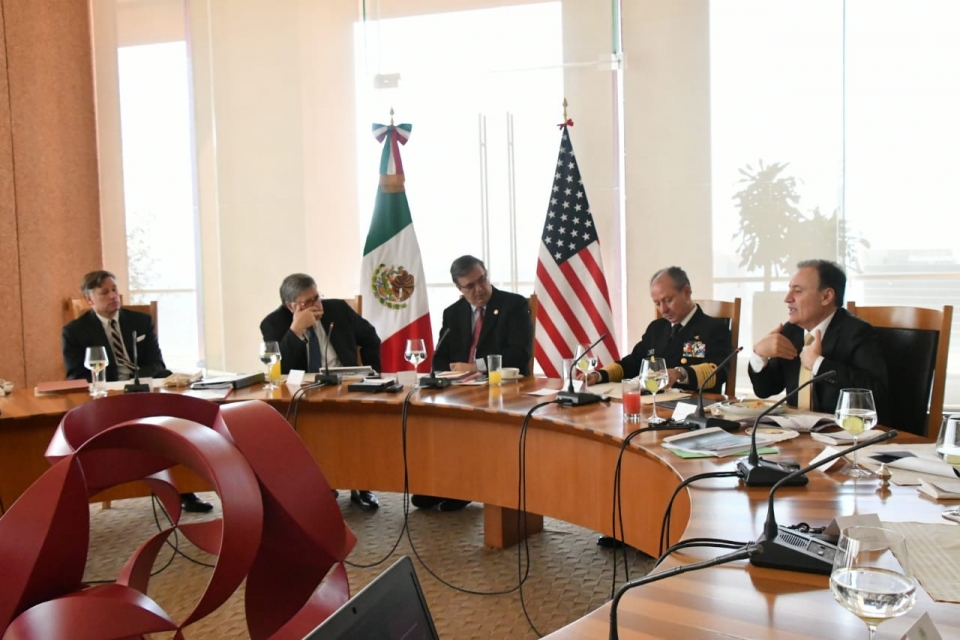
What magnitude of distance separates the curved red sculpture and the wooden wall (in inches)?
156

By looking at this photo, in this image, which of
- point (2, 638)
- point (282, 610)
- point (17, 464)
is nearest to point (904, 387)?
point (282, 610)

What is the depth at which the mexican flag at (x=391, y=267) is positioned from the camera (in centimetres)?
514

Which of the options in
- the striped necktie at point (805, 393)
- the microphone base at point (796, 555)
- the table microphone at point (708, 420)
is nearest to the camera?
the microphone base at point (796, 555)

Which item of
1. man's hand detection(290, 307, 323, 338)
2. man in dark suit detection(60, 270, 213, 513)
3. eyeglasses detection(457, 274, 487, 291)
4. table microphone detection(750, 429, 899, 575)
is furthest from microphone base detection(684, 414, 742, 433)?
man in dark suit detection(60, 270, 213, 513)

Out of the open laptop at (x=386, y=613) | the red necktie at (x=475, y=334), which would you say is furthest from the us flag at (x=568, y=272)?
the open laptop at (x=386, y=613)

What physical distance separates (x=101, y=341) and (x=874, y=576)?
392 cm

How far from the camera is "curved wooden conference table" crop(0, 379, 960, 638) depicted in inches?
42.6

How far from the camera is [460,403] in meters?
2.96

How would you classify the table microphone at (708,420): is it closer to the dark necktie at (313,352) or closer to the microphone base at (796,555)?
the microphone base at (796,555)

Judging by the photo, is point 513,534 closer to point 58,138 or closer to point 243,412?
point 243,412

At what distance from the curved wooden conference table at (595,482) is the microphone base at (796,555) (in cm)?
1

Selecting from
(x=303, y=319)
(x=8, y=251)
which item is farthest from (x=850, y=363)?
(x=8, y=251)

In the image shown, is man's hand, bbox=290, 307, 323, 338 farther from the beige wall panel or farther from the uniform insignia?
the beige wall panel

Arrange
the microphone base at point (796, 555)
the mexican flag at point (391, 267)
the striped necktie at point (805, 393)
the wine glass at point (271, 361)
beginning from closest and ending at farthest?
the microphone base at point (796, 555)
the striped necktie at point (805, 393)
the wine glass at point (271, 361)
the mexican flag at point (391, 267)
